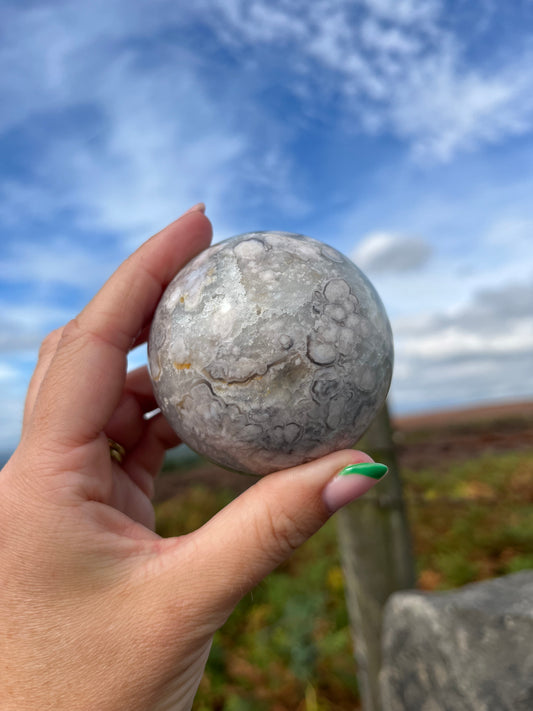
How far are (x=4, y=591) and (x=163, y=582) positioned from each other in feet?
1.86

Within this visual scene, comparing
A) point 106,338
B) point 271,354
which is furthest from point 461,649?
point 106,338

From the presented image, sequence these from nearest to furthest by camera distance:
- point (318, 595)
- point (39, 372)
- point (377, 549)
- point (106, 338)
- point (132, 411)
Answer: point (106, 338)
point (39, 372)
point (132, 411)
point (377, 549)
point (318, 595)

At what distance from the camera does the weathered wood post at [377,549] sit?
Answer: 3.83 metres

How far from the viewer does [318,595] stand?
521 centimetres

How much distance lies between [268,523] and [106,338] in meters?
0.92

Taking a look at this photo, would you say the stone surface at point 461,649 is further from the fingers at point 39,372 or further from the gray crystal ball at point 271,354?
the fingers at point 39,372

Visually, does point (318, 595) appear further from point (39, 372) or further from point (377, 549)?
point (39, 372)

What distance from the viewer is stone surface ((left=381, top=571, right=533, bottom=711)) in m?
2.88

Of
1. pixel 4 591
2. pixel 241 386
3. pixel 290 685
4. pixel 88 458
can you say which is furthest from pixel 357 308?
pixel 290 685

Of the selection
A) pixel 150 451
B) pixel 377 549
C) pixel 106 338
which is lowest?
pixel 377 549

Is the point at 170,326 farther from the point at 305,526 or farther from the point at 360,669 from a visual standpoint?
the point at 360,669

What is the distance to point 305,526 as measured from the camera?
1.68 meters

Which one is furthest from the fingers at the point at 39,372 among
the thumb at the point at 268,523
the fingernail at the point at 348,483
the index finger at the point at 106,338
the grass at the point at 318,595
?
the grass at the point at 318,595

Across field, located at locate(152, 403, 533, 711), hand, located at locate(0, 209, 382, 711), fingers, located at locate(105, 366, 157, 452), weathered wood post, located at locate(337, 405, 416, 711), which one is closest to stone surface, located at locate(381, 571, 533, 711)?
weathered wood post, located at locate(337, 405, 416, 711)
